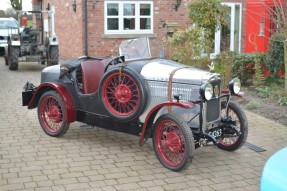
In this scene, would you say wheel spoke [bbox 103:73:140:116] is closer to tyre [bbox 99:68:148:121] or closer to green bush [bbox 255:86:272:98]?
tyre [bbox 99:68:148:121]

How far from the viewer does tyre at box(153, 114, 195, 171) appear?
4676 mm

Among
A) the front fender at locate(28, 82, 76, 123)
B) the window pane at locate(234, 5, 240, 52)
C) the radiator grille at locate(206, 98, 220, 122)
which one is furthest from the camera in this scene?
the window pane at locate(234, 5, 240, 52)

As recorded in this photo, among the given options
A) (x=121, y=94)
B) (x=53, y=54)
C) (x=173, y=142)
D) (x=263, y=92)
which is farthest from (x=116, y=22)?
(x=173, y=142)

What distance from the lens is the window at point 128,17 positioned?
1511cm

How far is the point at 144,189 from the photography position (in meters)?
4.39

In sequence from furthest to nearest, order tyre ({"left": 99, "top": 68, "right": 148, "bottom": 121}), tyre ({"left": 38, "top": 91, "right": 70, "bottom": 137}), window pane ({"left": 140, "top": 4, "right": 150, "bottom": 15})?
window pane ({"left": 140, "top": 4, "right": 150, "bottom": 15}), tyre ({"left": 38, "top": 91, "right": 70, "bottom": 137}), tyre ({"left": 99, "top": 68, "right": 148, "bottom": 121})

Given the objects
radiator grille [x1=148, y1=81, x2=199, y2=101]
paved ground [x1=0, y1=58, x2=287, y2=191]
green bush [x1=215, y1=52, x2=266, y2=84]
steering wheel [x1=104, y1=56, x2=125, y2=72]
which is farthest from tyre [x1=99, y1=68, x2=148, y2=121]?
green bush [x1=215, y1=52, x2=266, y2=84]

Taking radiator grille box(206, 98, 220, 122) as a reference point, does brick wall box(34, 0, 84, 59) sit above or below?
above

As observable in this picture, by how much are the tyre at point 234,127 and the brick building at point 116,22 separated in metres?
8.83

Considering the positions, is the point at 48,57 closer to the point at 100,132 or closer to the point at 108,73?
the point at 100,132

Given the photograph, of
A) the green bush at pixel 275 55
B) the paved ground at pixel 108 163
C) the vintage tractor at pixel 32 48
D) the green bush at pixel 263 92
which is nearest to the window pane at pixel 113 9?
the vintage tractor at pixel 32 48

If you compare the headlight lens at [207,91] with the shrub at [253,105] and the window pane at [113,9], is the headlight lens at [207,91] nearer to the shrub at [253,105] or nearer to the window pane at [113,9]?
the shrub at [253,105]

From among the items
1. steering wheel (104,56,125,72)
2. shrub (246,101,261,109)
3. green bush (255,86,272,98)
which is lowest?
shrub (246,101,261,109)

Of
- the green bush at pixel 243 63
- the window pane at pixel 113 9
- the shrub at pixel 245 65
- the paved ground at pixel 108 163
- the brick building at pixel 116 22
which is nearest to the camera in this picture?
the paved ground at pixel 108 163
